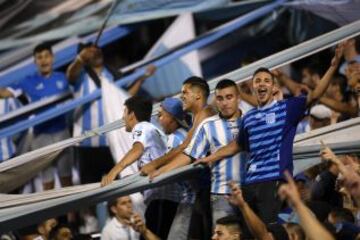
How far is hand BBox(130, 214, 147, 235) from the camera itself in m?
10.5

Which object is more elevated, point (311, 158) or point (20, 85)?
point (20, 85)

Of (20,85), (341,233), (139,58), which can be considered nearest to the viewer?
(341,233)

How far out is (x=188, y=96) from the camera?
10.3 metres

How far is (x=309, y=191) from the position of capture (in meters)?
10.6

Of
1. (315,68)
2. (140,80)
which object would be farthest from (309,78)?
(140,80)

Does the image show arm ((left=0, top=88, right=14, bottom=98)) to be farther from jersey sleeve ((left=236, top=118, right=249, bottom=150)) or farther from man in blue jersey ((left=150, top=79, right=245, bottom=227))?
jersey sleeve ((left=236, top=118, right=249, bottom=150))

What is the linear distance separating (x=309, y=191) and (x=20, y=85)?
14.4 ft

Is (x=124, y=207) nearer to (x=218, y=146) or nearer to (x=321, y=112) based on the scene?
(x=218, y=146)

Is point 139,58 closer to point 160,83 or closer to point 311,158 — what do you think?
point 160,83

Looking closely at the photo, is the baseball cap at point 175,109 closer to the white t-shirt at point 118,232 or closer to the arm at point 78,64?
the white t-shirt at point 118,232

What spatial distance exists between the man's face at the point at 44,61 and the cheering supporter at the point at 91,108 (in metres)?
0.23

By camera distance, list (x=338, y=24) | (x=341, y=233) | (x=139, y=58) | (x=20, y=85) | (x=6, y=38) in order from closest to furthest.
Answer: (x=341, y=233) → (x=338, y=24) → (x=20, y=85) → (x=6, y=38) → (x=139, y=58)

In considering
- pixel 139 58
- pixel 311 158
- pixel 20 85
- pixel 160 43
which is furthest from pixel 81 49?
pixel 311 158

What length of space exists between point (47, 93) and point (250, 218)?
17.2 ft
